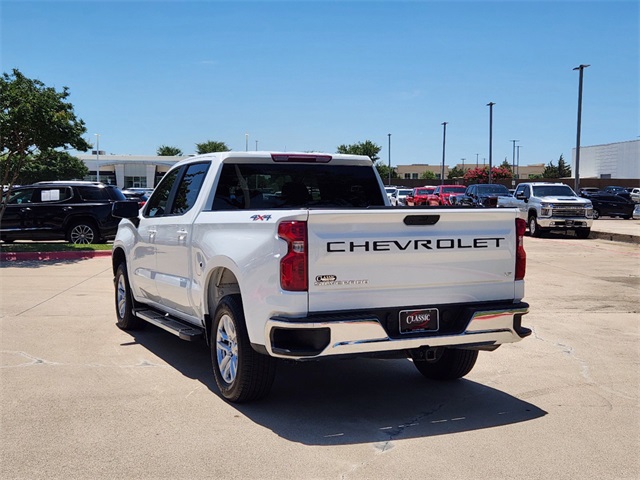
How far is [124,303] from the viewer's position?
28.4ft

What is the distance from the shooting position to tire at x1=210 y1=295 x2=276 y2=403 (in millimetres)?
5363

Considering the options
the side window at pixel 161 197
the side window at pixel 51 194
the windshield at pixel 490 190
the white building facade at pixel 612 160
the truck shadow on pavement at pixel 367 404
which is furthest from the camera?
the white building facade at pixel 612 160

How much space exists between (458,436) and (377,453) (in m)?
0.68

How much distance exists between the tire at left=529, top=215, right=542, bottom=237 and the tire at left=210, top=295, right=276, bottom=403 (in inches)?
838

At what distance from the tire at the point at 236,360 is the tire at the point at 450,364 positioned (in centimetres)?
160

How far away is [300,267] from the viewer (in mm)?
4883

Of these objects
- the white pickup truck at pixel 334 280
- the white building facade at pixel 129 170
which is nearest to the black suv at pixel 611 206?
the white pickup truck at pixel 334 280

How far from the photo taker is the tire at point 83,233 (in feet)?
63.8

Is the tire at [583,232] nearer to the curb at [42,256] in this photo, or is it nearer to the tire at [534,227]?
the tire at [534,227]

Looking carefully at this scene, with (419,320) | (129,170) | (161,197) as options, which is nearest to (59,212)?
(161,197)

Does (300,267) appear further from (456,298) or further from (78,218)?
(78,218)

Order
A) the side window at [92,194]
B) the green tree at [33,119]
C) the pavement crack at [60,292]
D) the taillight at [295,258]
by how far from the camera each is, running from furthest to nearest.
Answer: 1. the side window at [92,194]
2. the green tree at [33,119]
3. the pavement crack at [60,292]
4. the taillight at [295,258]

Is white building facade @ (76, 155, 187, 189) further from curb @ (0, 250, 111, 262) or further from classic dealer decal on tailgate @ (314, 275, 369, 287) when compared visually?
classic dealer decal on tailgate @ (314, 275, 369, 287)

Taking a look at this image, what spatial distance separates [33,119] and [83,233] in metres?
3.78
